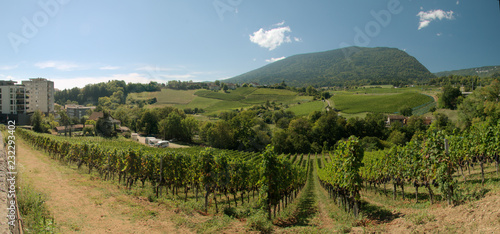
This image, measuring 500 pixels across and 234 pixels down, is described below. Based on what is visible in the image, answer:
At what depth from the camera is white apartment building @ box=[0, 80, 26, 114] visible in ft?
203

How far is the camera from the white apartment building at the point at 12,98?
61938 mm

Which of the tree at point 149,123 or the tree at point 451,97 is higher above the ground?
the tree at point 451,97

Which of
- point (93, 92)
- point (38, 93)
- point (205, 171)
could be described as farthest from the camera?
point (93, 92)

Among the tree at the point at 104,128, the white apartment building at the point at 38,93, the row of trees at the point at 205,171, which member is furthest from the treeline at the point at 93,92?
the row of trees at the point at 205,171

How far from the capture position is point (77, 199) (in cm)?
1104

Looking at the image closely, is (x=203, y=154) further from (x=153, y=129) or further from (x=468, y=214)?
(x=153, y=129)

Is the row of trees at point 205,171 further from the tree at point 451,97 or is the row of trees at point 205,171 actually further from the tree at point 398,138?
the tree at point 451,97

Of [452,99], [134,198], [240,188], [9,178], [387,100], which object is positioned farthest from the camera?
[387,100]

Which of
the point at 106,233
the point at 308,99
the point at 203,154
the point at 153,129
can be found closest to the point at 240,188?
the point at 203,154

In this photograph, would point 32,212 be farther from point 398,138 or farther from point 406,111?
point 406,111

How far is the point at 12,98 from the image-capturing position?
208 ft

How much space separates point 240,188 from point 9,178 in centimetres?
1221

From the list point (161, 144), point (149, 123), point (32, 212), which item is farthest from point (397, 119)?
point (32, 212)

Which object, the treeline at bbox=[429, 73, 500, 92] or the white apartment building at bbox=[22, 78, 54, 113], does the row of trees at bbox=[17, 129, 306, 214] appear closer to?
the treeline at bbox=[429, 73, 500, 92]
